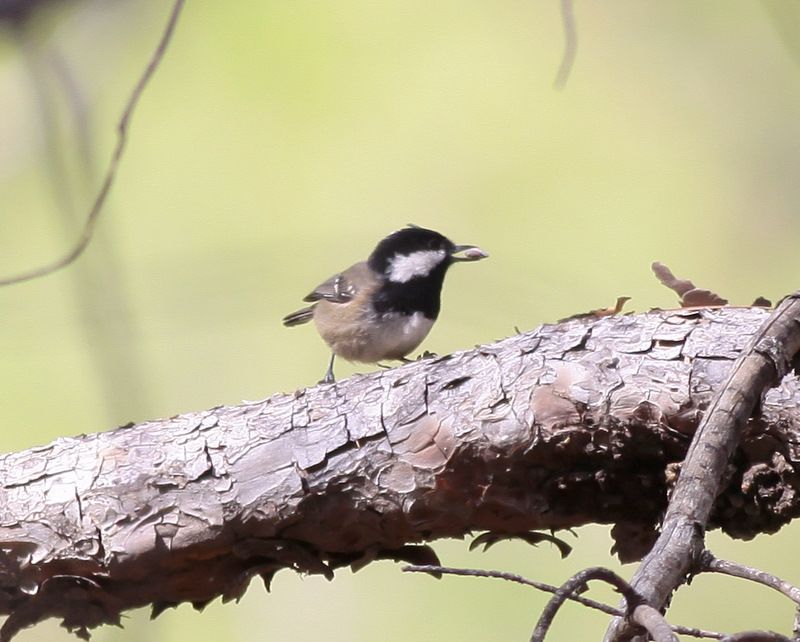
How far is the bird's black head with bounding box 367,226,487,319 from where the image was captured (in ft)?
11.5

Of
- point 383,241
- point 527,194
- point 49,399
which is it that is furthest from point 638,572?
point 49,399

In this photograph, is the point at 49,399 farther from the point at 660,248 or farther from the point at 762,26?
the point at 762,26

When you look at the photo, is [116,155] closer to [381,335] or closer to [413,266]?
[381,335]

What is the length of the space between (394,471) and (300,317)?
2134 millimetres

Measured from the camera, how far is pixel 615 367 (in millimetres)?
1881

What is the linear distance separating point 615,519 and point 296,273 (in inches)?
118

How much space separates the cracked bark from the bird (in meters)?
1.38

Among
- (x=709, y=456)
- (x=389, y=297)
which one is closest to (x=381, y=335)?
(x=389, y=297)

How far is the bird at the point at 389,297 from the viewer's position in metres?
3.46

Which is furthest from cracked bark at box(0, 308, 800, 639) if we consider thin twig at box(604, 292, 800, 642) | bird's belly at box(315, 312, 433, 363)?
bird's belly at box(315, 312, 433, 363)

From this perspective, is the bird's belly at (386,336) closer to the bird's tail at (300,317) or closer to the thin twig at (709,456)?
the bird's tail at (300,317)

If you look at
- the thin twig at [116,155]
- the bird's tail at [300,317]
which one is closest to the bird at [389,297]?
the bird's tail at [300,317]

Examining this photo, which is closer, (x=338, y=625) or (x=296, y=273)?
(x=338, y=625)

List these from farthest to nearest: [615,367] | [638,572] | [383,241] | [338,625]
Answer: [338,625] → [383,241] → [615,367] → [638,572]
